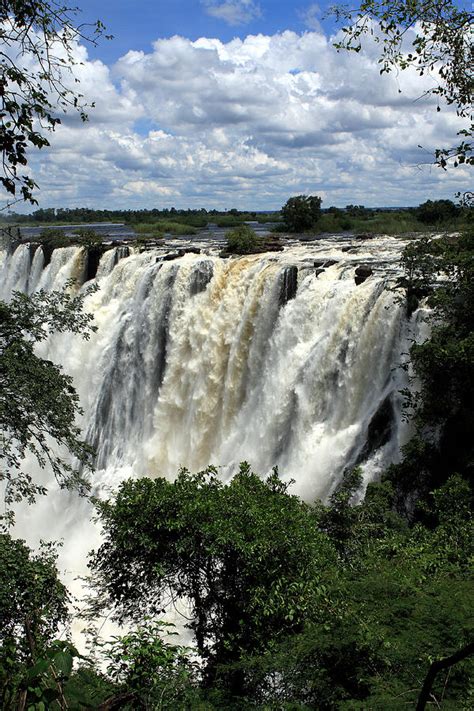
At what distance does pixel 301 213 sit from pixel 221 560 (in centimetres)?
3419

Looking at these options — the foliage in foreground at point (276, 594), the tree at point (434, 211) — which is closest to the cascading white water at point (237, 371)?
the foliage in foreground at point (276, 594)

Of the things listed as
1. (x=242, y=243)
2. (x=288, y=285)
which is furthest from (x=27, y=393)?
(x=242, y=243)

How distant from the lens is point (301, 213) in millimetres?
40125

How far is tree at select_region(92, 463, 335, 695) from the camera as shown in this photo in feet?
23.9

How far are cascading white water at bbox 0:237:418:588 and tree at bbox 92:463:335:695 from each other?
191 inches

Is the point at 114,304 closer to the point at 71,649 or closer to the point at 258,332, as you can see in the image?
the point at 258,332

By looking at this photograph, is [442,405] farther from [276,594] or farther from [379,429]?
[276,594]

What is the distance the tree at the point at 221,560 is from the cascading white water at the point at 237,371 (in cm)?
485

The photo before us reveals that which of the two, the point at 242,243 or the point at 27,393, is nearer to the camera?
the point at 27,393

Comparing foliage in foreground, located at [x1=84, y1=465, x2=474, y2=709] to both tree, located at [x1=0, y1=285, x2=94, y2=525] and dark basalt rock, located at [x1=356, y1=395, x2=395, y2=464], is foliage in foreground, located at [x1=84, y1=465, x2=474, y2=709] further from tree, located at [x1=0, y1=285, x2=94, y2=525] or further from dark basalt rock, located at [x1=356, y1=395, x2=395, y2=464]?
dark basalt rock, located at [x1=356, y1=395, x2=395, y2=464]

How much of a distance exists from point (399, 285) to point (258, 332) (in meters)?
4.77

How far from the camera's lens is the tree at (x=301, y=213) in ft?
132

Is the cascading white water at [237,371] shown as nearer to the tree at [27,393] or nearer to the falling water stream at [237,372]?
the falling water stream at [237,372]

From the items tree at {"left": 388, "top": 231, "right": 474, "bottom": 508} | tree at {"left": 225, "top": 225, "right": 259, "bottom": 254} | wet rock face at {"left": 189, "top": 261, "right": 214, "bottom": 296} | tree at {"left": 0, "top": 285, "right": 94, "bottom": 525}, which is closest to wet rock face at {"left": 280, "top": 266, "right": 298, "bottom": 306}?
wet rock face at {"left": 189, "top": 261, "right": 214, "bottom": 296}
